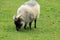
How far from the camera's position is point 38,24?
13.5 meters

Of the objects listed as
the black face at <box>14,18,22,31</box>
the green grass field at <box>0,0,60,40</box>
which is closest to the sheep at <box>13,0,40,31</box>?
the black face at <box>14,18,22,31</box>

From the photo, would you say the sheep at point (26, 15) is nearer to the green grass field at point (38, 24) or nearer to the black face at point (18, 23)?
the black face at point (18, 23)

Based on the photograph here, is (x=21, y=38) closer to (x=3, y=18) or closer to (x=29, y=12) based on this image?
(x=29, y=12)

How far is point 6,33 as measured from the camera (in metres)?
11.4

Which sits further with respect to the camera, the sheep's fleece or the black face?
the sheep's fleece

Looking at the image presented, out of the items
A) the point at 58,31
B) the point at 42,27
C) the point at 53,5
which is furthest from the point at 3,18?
the point at 53,5

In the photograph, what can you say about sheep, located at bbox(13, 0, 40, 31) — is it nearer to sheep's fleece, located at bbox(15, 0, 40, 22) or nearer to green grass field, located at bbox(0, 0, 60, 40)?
sheep's fleece, located at bbox(15, 0, 40, 22)

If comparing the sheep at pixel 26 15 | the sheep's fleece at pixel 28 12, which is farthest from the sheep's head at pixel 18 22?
the sheep's fleece at pixel 28 12

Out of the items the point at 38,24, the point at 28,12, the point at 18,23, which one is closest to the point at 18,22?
the point at 18,23

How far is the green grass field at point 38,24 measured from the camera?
1114 centimetres

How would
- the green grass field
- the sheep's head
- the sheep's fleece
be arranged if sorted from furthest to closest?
the sheep's fleece → the sheep's head → the green grass field

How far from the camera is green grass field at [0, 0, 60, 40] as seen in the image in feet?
36.6

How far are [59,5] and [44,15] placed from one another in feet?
11.7

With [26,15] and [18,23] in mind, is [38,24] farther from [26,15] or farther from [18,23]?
[18,23]
